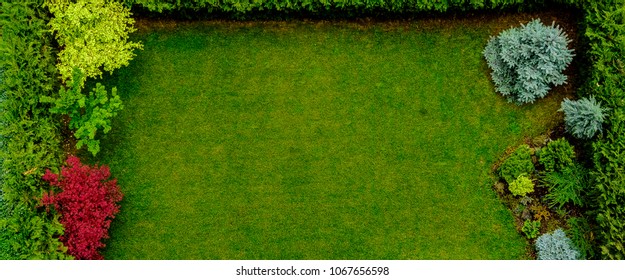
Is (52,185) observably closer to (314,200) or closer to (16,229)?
(16,229)

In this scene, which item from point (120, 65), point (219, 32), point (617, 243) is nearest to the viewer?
point (617, 243)

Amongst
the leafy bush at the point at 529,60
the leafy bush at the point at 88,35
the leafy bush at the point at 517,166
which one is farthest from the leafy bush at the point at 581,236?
the leafy bush at the point at 88,35

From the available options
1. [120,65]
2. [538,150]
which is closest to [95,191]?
[120,65]

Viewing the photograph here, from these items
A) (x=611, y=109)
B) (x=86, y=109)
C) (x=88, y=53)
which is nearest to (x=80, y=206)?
(x=86, y=109)

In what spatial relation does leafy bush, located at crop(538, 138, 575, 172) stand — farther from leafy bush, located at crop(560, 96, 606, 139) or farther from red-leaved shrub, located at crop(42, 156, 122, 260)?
red-leaved shrub, located at crop(42, 156, 122, 260)

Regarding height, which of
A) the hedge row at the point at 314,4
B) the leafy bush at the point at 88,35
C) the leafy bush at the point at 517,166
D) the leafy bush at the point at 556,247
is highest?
the hedge row at the point at 314,4

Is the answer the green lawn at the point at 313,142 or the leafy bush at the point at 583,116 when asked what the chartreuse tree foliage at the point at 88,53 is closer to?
the green lawn at the point at 313,142

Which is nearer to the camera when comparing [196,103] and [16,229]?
[16,229]
